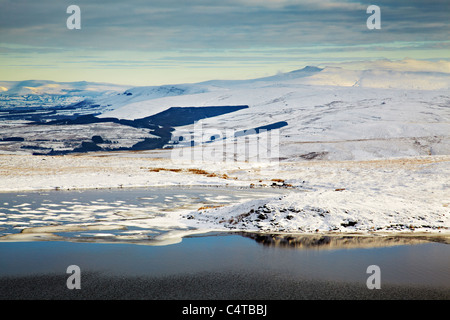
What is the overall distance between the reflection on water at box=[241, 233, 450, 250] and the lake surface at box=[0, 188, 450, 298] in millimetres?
44

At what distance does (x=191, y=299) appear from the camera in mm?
13945

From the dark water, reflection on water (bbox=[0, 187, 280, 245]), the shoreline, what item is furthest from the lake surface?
the shoreline

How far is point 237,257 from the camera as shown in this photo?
1845 centimetres

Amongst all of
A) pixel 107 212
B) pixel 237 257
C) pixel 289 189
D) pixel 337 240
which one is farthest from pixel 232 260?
pixel 289 189

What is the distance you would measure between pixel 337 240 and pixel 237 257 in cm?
548

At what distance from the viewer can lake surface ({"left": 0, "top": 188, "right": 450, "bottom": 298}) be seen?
640 inches

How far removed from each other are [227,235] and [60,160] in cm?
4978

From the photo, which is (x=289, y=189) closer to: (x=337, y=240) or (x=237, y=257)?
(x=337, y=240)

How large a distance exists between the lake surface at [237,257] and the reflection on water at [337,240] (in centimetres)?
4

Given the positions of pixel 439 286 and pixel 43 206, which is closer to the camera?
pixel 439 286

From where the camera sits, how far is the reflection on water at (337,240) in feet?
66.6

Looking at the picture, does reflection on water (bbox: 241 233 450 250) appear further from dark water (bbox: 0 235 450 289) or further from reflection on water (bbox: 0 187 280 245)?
reflection on water (bbox: 0 187 280 245)
